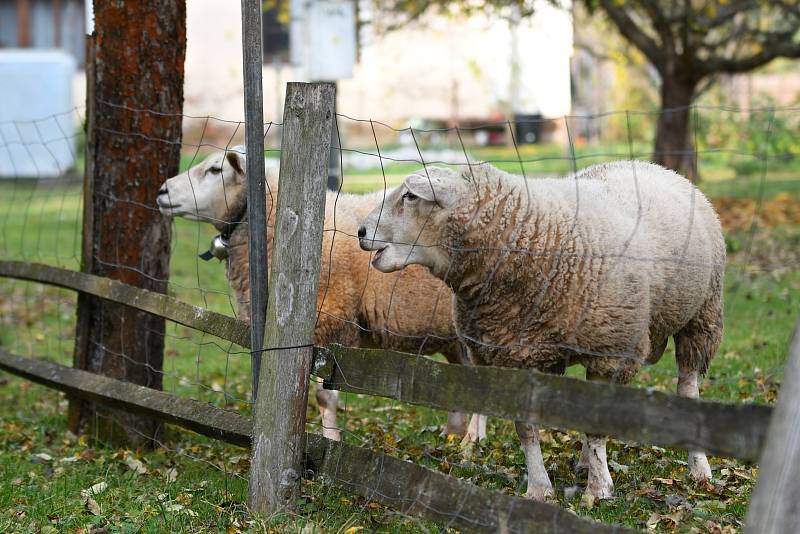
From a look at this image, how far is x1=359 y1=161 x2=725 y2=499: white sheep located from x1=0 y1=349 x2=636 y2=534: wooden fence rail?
0.85m

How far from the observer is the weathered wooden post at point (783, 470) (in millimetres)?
2492

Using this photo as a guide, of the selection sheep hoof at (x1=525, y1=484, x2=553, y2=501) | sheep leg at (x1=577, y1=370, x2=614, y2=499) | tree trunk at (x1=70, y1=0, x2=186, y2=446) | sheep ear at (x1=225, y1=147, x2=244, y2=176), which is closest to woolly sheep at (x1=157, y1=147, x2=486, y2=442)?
sheep ear at (x1=225, y1=147, x2=244, y2=176)

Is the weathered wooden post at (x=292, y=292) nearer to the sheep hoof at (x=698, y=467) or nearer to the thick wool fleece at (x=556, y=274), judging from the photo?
the thick wool fleece at (x=556, y=274)

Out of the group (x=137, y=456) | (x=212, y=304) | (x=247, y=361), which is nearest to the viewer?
(x=137, y=456)

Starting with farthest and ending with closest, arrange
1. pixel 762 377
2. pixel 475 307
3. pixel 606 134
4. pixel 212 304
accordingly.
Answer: pixel 606 134 < pixel 212 304 < pixel 762 377 < pixel 475 307

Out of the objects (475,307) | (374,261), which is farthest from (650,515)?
(374,261)

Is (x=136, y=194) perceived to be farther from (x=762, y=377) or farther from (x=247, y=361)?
(x=762, y=377)

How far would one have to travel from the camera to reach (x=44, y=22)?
116ft

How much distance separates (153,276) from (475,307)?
2.19 meters

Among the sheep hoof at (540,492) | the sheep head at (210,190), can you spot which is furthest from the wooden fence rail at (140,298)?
the sheep hoof at (540,492)

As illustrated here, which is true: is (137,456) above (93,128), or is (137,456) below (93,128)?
below

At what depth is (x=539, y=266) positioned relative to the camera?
4625 millimetres

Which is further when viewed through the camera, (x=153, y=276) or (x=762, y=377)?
(x=762, y=377)

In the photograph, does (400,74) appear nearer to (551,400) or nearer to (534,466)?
(534,466)
